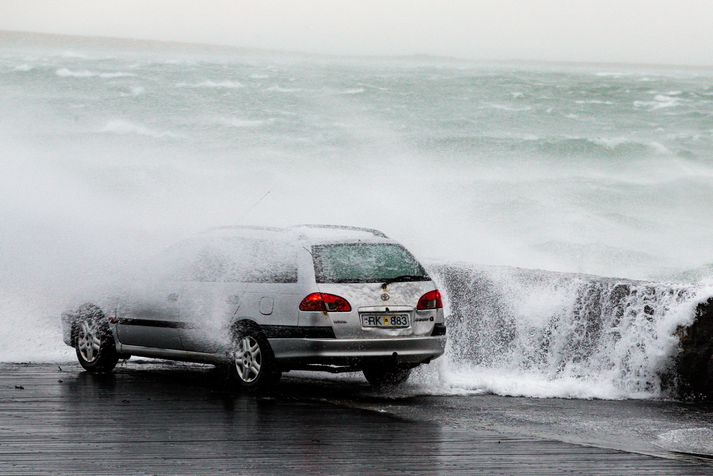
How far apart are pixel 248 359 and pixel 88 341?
7.32 ft

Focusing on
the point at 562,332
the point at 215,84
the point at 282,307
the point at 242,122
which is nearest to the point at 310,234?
the point at 282,307

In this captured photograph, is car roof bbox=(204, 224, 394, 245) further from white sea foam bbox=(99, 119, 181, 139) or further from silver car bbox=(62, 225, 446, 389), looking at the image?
white sea foam bbox=(99, 119, 181, 139)

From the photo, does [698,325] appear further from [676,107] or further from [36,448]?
[676,107]

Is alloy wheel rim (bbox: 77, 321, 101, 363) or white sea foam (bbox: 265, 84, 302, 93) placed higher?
alloy wheel rim (bbox: 77, 321, 101, 363)

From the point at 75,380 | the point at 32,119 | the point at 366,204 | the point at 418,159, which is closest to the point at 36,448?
the point at 75,380

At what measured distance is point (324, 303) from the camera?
37.3 ft

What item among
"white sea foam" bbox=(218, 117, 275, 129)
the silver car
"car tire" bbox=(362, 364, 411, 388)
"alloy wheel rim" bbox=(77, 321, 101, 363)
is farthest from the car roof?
"white sea foam" bbox=(218, 117, 275, 129)

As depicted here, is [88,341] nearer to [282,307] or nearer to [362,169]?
[282,307]

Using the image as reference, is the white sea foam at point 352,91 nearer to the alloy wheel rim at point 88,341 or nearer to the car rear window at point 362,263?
the alloy wheel rim at point 88,341

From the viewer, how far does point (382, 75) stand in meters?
87.2

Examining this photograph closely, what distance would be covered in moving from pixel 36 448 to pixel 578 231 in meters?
29.5

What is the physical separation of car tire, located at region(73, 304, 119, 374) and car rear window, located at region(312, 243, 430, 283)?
2613 mm

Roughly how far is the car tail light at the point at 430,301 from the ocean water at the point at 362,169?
3.74 feet

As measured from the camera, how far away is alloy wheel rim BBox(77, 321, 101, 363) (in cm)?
1307
